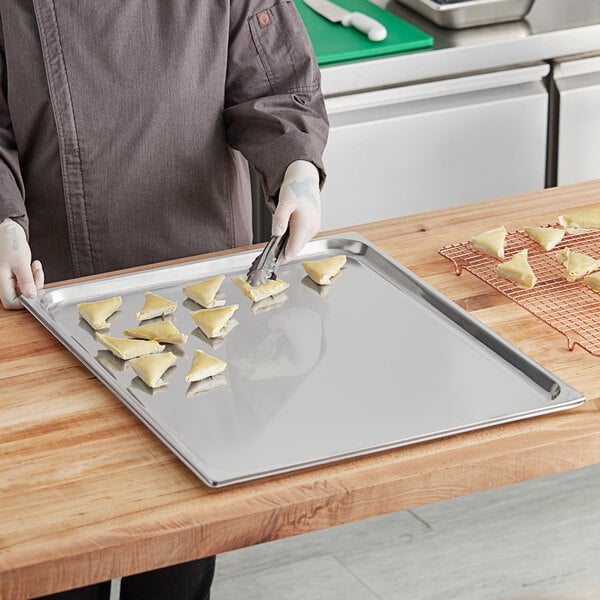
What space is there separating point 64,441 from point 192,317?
0.88ft

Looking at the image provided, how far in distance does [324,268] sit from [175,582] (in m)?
0.46

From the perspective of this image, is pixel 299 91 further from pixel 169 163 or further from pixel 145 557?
pixel 145 557

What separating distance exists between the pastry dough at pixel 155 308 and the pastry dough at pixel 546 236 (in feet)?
1.49

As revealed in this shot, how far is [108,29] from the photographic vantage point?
1433mm

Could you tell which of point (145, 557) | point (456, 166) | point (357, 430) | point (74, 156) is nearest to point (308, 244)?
point (74, 156)

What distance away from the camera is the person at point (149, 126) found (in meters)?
1.43

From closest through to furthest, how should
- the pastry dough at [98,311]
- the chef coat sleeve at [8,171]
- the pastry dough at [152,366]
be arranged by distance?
1. the pastry dough at [152,366]
2. the pastry dough at [98,311]
3. the chef coat sleeve at [8,171]

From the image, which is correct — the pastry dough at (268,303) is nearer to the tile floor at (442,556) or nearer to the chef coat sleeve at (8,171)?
the chef coat sleeve at (8,171)

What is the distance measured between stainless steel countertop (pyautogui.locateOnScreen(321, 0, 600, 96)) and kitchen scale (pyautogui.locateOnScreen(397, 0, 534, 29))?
0.05 feet

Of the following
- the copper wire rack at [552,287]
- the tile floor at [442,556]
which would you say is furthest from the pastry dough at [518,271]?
the tile floor at [442,556]

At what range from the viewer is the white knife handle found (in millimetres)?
2188

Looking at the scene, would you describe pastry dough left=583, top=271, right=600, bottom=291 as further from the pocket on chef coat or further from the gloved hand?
the gloved hand

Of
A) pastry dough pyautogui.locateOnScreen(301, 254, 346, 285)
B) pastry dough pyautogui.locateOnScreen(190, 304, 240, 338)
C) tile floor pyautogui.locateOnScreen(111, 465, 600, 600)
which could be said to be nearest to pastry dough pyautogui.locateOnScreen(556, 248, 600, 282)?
pastry dough pyautogui.locateOnScreen(301, 254, 346, 285)

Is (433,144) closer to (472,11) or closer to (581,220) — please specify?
(472,11)
